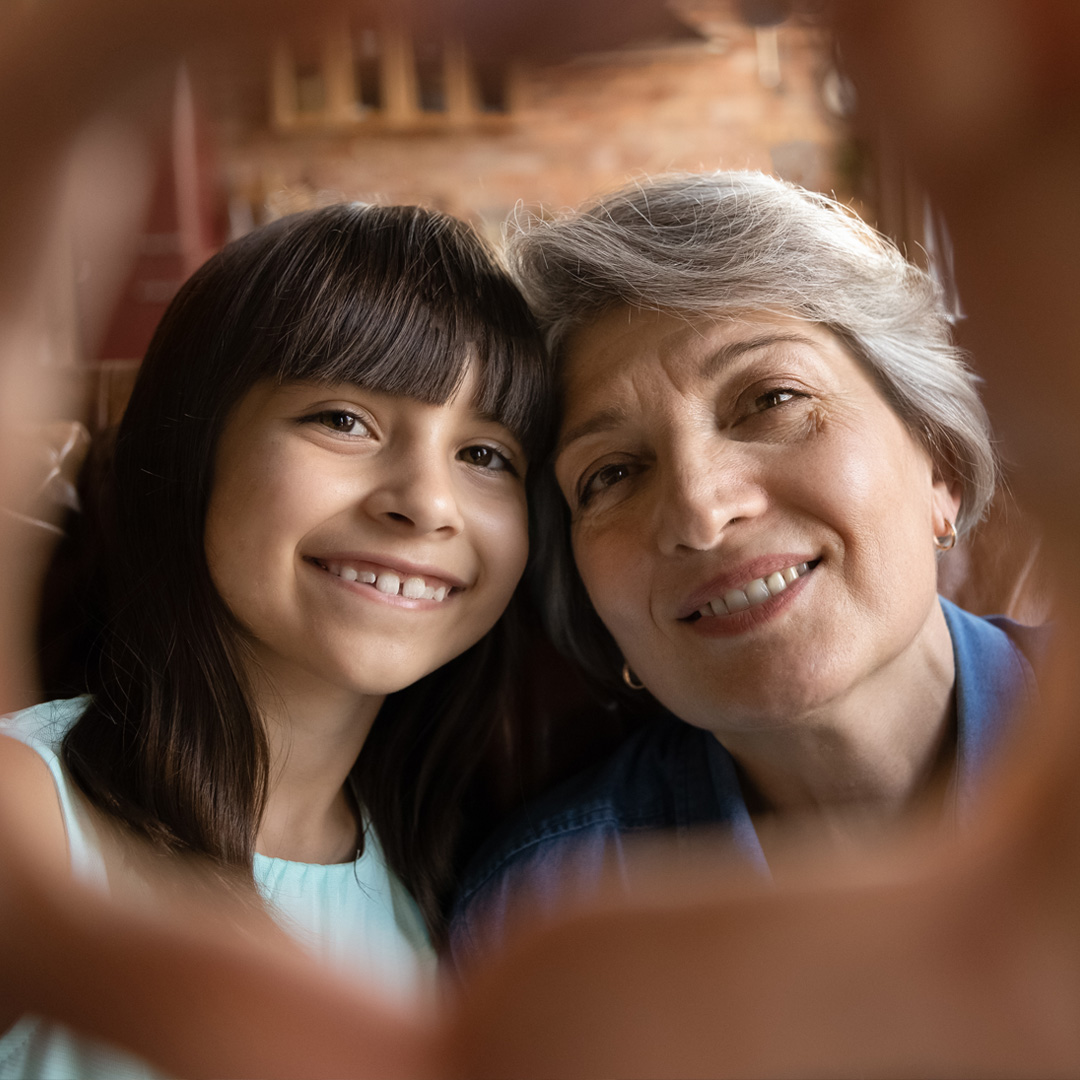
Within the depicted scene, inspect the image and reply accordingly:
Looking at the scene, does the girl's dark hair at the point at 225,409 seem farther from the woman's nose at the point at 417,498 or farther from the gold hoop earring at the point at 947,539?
the gold hoop earring at the point at 947,539

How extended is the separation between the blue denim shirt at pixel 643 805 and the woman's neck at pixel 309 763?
0.16 m

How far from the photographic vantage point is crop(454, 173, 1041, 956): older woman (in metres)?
0.74

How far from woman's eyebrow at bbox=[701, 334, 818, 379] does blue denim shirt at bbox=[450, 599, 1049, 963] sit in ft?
1.17

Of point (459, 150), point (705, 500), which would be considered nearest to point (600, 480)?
point (705, 500)

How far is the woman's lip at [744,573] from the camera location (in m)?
0.74

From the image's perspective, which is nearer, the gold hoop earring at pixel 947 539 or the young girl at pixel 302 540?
the young girl at pixel 302 540

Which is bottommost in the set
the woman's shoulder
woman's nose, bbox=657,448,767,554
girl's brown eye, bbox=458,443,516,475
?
the woman's shoulder

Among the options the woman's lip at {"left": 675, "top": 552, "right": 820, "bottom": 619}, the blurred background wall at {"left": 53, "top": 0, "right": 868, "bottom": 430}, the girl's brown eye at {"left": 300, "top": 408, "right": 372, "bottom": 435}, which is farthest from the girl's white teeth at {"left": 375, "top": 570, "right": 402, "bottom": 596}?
the blurred background wall at {"left": 53, "top": 0, "right": 868, "bottom": 430}

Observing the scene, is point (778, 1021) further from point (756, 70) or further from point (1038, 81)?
point (756, 70)

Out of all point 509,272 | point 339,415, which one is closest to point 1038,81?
point 339,415

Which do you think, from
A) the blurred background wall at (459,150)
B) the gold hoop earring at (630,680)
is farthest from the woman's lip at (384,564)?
the blurred background wall at (459,150)

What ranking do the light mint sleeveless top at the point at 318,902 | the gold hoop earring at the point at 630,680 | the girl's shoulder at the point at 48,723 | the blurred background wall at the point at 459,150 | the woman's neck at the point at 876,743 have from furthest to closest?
1. the blurred background wall at the point at 459,150
2. the gold hoop earring at the point at 630,680
3. the woman's neck at the point at 876,743
4. the girl's shoulder at the point at 48,723
5. the light mint sleeveless top at the point at 318,902

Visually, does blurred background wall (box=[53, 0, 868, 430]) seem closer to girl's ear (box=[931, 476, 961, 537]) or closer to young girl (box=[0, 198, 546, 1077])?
young girl (box=[0, 198, 546, 1077])

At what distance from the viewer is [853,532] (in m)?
0.73
